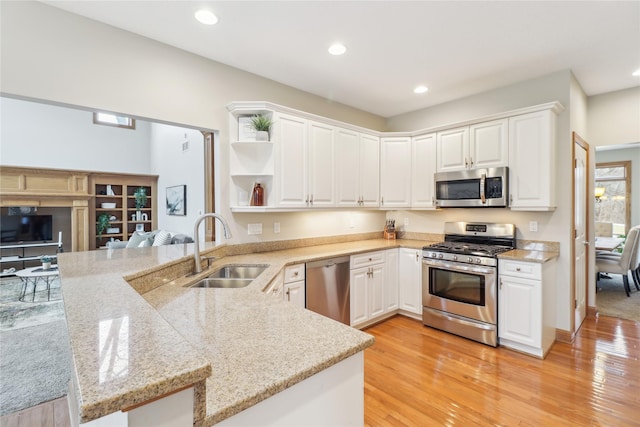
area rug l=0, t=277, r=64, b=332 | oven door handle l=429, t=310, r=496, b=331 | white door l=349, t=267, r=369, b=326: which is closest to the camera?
oven door handle l=429, t=310, r=496, b=331

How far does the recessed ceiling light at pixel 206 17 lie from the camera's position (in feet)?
7.07

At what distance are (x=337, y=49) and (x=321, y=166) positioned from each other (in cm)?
120

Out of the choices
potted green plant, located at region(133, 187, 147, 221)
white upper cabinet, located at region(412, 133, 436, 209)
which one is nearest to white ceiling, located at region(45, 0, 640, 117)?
white upper cabinet, located at region(412, 133, 436, 209)

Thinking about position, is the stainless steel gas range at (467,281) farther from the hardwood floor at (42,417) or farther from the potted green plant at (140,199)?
the potted green plant at (140,199)

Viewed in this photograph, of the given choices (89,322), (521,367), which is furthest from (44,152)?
(521,367)

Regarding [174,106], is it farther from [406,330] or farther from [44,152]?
[44,152]

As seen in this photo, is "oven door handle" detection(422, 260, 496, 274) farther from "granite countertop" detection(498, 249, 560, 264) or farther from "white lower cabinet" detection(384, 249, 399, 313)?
"white lower cabinet" detection(384, 249, 399, 313)

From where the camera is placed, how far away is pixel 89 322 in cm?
88

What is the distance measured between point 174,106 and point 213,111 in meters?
0.37

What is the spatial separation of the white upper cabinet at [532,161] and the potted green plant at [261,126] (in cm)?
260

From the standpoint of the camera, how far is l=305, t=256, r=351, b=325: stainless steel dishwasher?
292 centimetres

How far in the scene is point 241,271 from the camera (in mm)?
2564

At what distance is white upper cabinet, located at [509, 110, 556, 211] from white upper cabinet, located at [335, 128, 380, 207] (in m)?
1.57

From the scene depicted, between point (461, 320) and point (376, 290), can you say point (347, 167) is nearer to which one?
point (376, 290)
